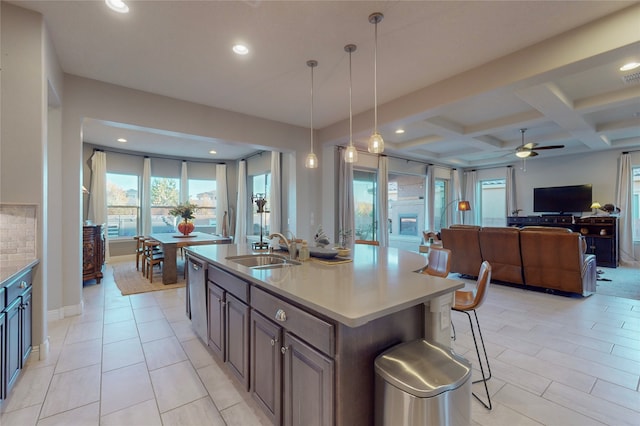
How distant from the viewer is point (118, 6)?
7.45ft

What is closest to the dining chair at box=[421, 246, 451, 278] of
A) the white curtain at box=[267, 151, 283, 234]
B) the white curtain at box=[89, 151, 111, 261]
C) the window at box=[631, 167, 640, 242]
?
the white curtain at box=[267, 151, 283, 234]

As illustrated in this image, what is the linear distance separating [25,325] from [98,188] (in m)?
5.64

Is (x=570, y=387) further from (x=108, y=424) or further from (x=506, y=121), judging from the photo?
(x=506, y=121)

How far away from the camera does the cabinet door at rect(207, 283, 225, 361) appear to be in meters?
2.22

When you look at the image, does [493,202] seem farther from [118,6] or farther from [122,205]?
[122,205]

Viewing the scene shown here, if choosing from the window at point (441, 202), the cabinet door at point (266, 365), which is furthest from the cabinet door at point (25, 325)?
the window at point (441, 202)

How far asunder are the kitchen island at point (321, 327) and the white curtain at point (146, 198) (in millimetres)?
6728

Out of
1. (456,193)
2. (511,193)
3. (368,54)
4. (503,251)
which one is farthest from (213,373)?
(511,193)

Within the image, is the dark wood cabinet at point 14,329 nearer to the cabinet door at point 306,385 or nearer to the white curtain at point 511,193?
the cabinet door at point 306,385

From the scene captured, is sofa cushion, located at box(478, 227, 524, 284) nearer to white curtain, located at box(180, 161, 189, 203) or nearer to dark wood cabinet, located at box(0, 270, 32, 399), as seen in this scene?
dark wood cabinet, located at box(0, 270, 32, 399)

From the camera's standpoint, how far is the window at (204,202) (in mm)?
8609

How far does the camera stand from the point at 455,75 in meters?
3.40

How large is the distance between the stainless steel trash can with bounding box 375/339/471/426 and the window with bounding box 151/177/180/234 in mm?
8283

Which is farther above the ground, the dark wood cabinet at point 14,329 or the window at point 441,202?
the window at point 441,202
